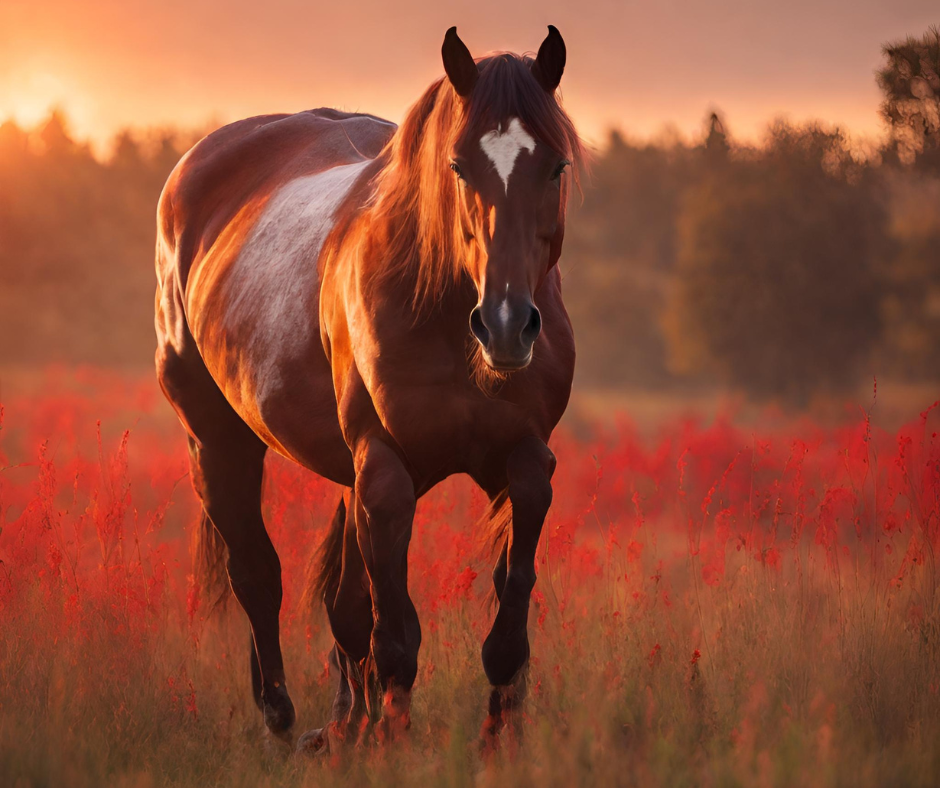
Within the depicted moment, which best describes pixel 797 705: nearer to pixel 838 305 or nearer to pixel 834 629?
pixel 834 629

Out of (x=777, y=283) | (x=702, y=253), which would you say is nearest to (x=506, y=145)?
(x=777, y=283)

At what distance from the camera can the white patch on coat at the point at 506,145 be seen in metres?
2.56

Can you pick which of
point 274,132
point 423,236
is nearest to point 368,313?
point 423,236

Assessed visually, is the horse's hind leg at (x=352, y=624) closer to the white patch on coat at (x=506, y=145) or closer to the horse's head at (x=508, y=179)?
the horse's head at (x=508, y=179)

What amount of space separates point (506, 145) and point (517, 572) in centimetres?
128

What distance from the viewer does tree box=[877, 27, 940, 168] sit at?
7.43m

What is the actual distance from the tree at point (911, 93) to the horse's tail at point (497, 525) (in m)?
5.73

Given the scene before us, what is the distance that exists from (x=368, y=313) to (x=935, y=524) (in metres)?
2.82

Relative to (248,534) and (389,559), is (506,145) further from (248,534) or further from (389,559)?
(248,534)

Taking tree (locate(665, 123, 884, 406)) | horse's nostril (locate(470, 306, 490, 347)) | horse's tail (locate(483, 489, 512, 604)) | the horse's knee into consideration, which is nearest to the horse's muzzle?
horse's nostril (locate(470, 306, 490, 347))

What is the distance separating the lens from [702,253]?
24.6 metres

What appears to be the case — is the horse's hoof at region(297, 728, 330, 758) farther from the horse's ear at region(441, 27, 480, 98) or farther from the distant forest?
the distant forest

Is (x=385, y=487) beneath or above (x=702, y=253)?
beneath

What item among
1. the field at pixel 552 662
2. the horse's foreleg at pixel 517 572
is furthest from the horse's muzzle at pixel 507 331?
the field at pixel 552 662
